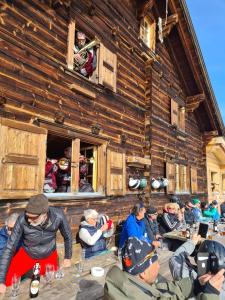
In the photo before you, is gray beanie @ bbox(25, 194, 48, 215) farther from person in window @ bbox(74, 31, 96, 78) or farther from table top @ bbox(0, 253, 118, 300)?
person in window @ bbox(74, 31, 96, 78)

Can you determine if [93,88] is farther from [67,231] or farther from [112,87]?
[67,231]

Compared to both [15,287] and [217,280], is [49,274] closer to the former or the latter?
[15,287]

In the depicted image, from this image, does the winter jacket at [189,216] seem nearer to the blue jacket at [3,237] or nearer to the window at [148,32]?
the window at [148,32]

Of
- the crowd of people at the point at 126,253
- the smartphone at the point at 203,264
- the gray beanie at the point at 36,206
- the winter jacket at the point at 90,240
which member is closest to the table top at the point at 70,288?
the crowd of people at the point at 126,253

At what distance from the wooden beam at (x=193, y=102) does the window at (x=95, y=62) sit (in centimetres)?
639

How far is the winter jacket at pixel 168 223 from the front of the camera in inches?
258

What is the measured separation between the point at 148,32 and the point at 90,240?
26.8 ft

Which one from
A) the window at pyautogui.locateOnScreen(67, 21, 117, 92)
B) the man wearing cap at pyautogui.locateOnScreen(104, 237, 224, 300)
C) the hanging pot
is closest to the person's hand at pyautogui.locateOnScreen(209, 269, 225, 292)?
the man wearing cap at pyautogui.locateOnScreen(104, 237, 224, 300)

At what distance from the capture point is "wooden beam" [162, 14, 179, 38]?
403 inches

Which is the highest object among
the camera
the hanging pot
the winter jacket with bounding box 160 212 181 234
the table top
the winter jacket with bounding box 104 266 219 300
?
the hanging pot

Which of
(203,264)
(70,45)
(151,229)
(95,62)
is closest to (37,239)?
(203,264)

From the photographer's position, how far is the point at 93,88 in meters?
6.88

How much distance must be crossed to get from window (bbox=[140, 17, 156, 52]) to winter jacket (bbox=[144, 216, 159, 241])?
6.49 m

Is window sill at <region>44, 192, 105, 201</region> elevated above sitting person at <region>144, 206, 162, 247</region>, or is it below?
above
